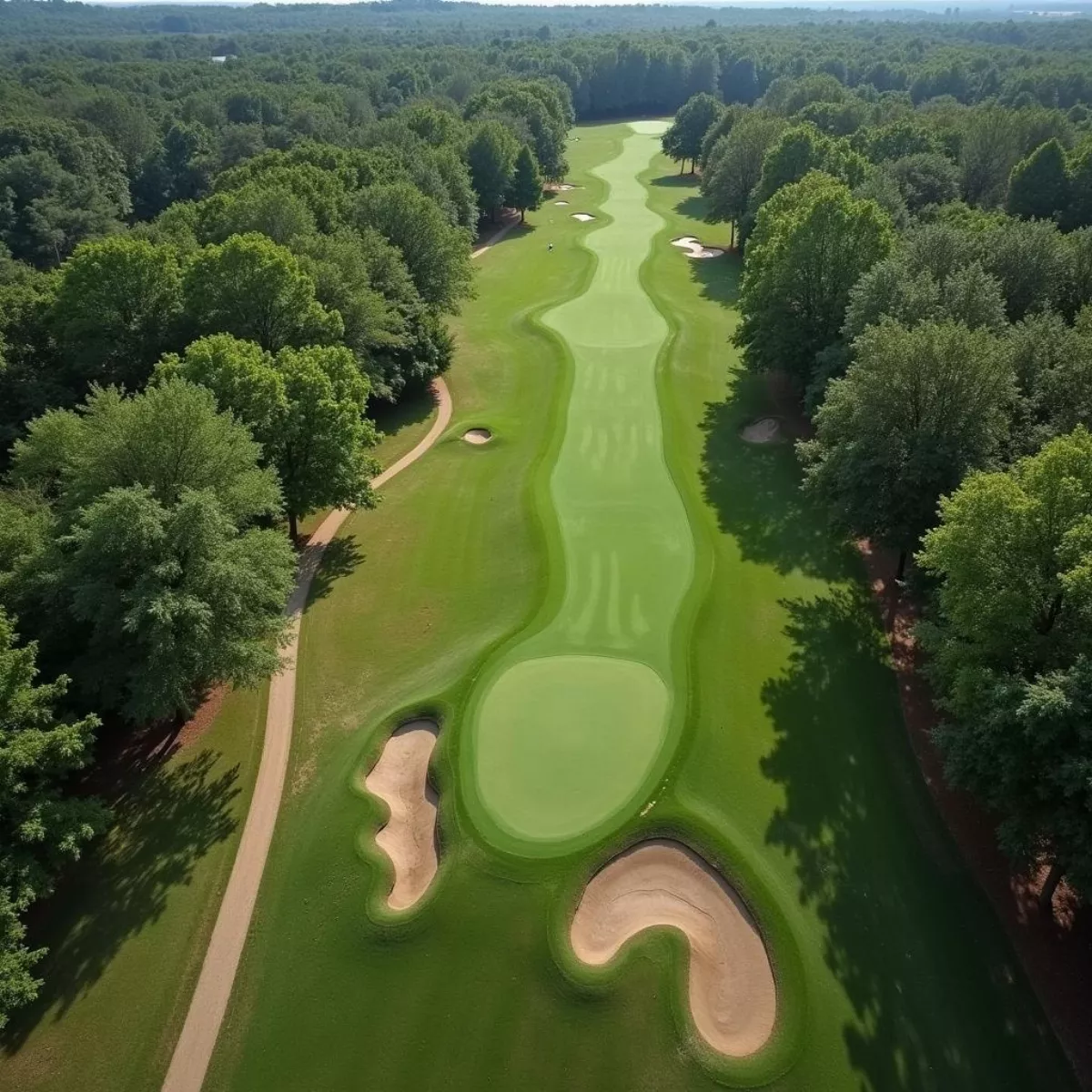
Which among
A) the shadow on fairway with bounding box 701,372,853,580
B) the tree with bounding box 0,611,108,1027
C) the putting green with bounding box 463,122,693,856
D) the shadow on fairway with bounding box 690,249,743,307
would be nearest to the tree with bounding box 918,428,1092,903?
the putting green with bounding box 463,122,693,856

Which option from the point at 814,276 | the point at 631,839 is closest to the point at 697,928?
the point at 631,839

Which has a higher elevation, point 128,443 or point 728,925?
point 128,443

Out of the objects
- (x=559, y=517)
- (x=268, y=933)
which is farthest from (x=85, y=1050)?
(x=559, y=517)

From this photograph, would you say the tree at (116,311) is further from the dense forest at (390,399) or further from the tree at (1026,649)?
the tree at (1026,649)

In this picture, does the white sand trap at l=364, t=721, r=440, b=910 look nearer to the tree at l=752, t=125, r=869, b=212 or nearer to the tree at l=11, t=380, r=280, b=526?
the tree at l=11, t=380, r=280, b=526

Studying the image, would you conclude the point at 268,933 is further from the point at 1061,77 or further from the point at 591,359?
the point at 1061,77

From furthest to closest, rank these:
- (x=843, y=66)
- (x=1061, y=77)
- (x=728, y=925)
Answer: (x=843, y=66) → (x=1061, y=77) → (x=728, y=925)
